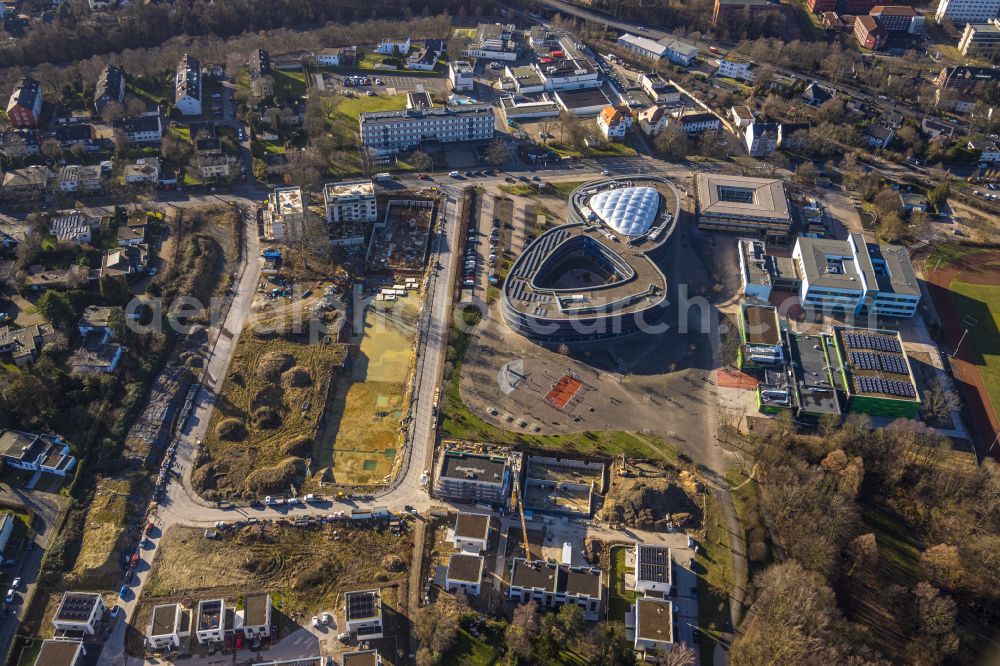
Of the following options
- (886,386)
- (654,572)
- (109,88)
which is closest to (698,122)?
(886,386)

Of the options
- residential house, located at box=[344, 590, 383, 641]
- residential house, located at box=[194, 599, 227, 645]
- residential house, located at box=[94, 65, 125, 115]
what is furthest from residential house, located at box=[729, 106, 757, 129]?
residential house, located at box=[194, 599, 227, 645]

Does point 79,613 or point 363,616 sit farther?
point 363,616

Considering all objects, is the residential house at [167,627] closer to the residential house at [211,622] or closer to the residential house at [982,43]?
the residential house at [211,622]

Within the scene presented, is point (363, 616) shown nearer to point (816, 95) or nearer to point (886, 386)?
point (886, 386)

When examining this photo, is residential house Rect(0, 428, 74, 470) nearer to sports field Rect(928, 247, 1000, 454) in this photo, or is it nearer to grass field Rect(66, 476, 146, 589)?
grass field Rect(66, 476, 146, 589)

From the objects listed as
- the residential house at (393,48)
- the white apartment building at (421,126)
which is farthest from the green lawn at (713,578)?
the residential house at (393,48)

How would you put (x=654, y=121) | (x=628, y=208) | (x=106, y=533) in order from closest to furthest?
(x=106, y=533) → (x=628, y=208) → (x=654, y=121)

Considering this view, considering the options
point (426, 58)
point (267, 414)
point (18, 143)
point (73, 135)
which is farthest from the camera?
point (426, 58)
